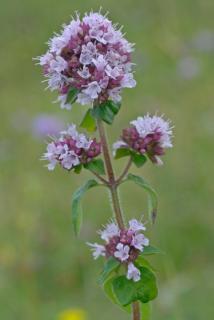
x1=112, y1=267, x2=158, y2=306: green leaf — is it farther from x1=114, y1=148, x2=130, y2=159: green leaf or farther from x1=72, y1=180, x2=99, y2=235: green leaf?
x1=114, y1=148, x2=130, y2=159: green leaf

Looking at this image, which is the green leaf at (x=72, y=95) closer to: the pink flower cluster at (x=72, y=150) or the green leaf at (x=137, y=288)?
the pink flower cluster at (x=72, y=150)

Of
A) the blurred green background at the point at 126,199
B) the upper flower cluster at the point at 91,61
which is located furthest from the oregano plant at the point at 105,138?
the blurred green background at the point at 126,199

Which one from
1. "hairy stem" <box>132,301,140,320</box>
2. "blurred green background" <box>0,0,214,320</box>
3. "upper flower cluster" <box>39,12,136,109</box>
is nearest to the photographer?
"upper flower cluster" <box>39,12,136,109</box>

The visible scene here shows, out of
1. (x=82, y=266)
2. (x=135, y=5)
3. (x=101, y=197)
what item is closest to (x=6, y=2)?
(x=135, y=5)

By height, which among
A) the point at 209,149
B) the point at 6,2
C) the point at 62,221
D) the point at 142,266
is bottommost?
the point at 142,266

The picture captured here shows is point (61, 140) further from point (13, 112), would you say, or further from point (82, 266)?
point (13, 112)

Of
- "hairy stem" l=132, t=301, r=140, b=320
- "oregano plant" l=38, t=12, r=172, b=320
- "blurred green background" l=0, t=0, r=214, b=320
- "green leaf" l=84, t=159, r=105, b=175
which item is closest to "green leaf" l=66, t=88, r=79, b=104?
"oregano plant" l=38, t=12, r=172, b=320
